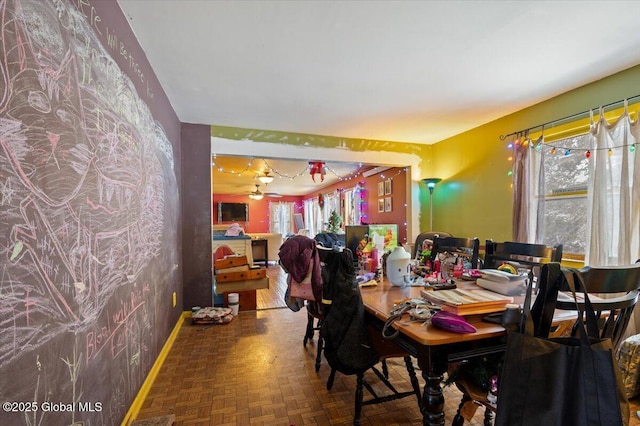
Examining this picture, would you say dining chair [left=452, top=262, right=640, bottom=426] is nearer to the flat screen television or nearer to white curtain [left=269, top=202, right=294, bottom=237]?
the flat screen television

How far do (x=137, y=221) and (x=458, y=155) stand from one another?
4.06 metres

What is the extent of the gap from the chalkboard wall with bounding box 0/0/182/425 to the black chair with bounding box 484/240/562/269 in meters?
2.54

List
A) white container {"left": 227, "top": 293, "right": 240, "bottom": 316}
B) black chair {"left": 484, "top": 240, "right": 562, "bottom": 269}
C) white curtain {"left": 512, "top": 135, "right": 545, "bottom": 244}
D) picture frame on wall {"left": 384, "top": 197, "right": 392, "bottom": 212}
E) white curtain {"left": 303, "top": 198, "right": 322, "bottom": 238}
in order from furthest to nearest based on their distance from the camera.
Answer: white curtain {"left": 303, "top": 198, "right": 322, "bottom": 238} < picture frame on wall {"left": 384, "top": 197, "right": 392, "bottom": 212} < white container {"left": 227, "top": 293, "right": 240, "bottom": 316} < white curtain {"left": 512, "top": 135, "right": 545, "bottom": 244} < black chair {"left": 484, "top": 240, "right": 562, "bottom": 269}

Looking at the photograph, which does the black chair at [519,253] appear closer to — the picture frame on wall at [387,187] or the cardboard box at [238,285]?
the cardboard box at [238,285]

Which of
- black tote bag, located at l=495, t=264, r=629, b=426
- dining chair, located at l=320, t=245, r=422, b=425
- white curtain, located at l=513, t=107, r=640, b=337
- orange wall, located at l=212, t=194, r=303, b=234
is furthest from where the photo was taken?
orange wall, located at l=212, t=194, r=303, b=234

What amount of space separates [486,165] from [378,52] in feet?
7.81

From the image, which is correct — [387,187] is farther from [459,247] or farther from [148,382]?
[148,382]

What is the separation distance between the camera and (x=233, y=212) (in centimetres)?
1020

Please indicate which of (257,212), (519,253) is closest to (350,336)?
(519,253)

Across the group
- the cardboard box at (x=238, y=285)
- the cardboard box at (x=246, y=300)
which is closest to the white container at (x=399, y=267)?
the cardboard box at (x=238, y=285)

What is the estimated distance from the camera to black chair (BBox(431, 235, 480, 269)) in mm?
2295

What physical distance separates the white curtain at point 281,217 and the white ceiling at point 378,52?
318 inches

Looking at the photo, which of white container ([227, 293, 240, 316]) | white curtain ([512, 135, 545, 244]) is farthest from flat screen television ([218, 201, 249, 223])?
white curtain ([512, 135, 545, 244])

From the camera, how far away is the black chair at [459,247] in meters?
2.29
